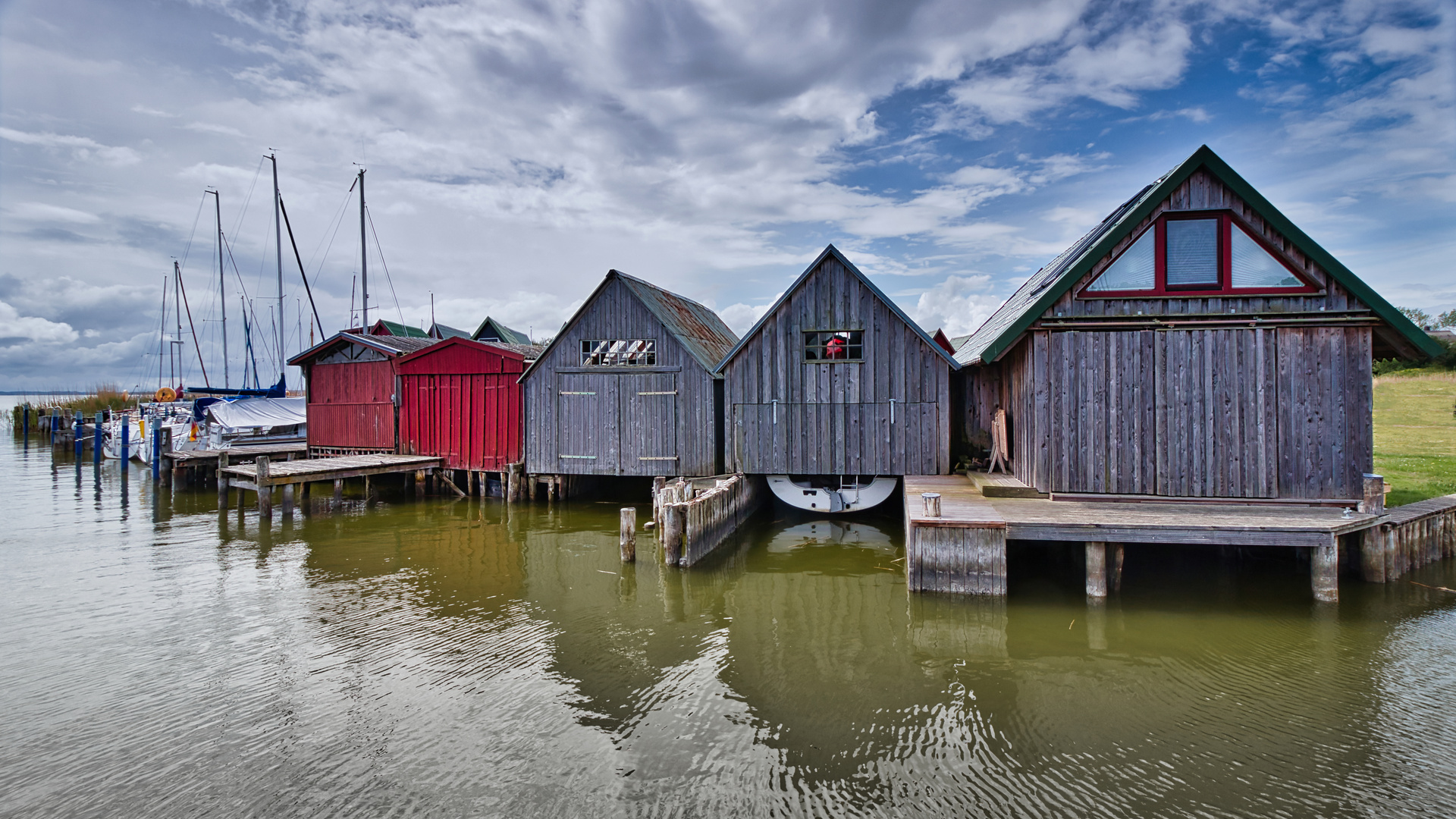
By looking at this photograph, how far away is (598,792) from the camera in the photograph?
5.25 m

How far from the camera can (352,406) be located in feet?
77.7

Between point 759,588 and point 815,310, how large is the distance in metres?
7.36

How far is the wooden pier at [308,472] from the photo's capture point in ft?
58.4

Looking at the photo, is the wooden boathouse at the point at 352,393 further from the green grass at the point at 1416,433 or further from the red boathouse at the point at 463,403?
the green grass at the point at 1416,433

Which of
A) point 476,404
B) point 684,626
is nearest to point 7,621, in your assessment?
point 684,626

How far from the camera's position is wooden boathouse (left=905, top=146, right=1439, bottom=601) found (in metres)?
10.0

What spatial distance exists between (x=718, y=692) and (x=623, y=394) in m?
12.4

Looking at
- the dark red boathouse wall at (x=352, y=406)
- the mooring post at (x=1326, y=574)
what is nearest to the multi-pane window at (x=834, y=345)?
the mooring post at (x=1326, y=574)

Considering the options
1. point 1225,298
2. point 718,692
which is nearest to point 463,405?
point 718,692

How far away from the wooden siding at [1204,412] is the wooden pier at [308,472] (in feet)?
57.3

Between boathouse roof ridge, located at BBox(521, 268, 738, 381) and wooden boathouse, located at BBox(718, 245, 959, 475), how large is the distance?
71.2 inches

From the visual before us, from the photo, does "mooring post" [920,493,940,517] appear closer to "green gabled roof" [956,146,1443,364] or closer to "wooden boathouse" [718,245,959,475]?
"green gabled roof" [956,146,1443,364]

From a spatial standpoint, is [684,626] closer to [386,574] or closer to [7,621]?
[386,574]

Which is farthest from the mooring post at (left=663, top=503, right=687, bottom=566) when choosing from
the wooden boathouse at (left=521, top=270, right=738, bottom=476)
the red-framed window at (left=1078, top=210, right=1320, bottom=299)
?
the red-framed window at (left=1078, top=210, right=1320, bottom=299)
